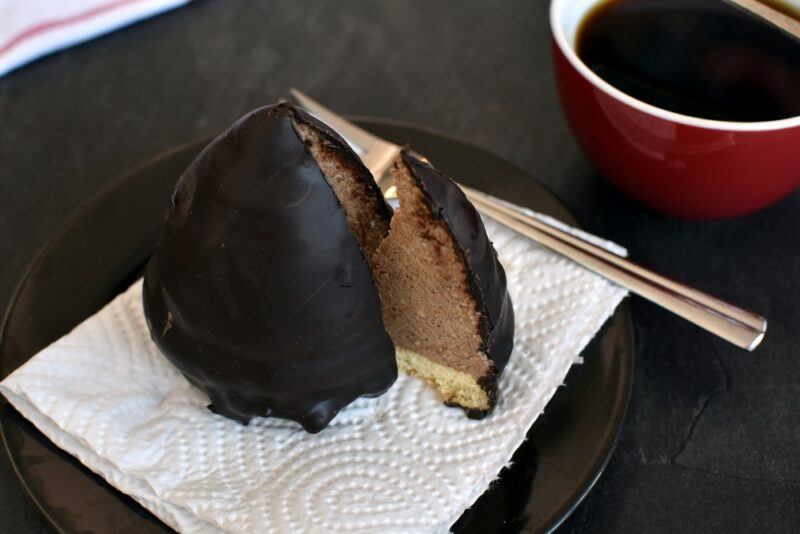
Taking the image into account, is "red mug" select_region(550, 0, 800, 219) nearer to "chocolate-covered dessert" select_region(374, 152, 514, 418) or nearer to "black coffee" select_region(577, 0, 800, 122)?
"black coffee" select_region(577, 0, 800, 122)

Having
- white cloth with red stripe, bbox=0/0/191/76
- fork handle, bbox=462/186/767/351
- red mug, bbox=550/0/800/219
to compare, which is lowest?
fork handle, bbox=462/186/767/351

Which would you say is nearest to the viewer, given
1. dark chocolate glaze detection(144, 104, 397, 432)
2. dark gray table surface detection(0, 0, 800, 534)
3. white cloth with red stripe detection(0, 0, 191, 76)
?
dark chocolate glaze detection(144, 104, 397, 432)

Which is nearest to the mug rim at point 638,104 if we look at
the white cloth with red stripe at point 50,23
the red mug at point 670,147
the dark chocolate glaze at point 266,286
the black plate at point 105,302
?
the red mug at point 670,147

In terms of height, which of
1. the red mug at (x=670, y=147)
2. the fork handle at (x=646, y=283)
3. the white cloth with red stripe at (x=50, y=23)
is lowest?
the fork handle at (x=646, y=283)

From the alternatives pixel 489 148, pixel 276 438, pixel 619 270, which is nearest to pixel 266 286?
pixel 276 438

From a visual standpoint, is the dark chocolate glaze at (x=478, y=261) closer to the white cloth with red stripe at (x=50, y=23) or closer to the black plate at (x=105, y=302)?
the black plate at (x=105, y=302)

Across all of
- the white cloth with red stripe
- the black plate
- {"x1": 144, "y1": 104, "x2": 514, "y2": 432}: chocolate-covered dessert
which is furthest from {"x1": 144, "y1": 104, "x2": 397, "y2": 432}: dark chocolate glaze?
the white cloth with red stripe
